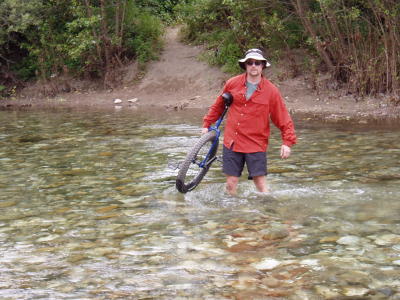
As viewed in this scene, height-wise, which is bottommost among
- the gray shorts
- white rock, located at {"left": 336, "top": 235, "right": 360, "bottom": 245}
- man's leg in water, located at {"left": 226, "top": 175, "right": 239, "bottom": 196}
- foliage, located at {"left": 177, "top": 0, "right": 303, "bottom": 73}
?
white rock, located at {"left": 336, "top": 235, "right": 360, "bottom": 245}

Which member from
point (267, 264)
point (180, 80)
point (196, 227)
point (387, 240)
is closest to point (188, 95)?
point (180, 80)

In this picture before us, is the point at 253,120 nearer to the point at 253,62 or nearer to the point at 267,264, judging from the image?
the point at 253,62

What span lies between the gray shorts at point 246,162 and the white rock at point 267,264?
1.94 metres

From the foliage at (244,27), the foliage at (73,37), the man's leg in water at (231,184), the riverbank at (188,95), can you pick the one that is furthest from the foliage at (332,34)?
the man's leg in water at (231,184)

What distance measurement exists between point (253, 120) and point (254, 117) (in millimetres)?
36

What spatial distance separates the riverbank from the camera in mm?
15148

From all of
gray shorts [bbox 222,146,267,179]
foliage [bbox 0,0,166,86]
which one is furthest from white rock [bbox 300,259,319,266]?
foliage [bbox 0,0,166,86]

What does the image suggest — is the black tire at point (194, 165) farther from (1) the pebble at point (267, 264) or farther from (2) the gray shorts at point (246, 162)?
(1) the pebble at point (267, 264)

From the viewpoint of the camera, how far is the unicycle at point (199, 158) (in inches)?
275

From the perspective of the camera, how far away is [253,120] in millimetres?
6781

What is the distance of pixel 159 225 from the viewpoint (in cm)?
627

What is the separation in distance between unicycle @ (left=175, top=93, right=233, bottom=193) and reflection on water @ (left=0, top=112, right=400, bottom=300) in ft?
0.73

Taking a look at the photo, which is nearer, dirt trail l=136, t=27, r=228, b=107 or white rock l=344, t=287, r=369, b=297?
white rock l=344, t=287, r=369, b=297

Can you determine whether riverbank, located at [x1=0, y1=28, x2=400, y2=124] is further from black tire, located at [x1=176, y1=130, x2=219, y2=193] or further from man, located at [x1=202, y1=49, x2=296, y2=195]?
man, located at [x1=202, y1=49, x2=296, y2=195]
